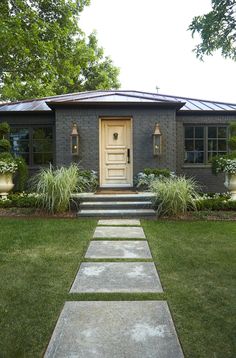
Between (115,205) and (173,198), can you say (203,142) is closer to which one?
(173,198)

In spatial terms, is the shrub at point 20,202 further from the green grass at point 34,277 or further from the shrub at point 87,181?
the green grass at point 34,277

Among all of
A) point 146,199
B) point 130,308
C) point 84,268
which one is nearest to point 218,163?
point 146,199

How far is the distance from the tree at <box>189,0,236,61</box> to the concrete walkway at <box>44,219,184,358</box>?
245cm

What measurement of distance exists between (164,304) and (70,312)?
0.78 metres

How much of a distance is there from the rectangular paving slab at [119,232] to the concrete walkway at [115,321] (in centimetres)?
125

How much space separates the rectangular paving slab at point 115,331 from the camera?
6.23 ft

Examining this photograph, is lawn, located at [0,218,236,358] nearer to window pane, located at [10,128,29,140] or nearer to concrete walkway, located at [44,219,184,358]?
concrete walkway, located at [44,219,184,358]

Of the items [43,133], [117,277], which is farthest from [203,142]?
[117,277]

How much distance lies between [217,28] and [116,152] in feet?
22.0

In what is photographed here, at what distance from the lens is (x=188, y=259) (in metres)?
3.84

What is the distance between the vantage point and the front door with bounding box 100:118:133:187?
9.48m

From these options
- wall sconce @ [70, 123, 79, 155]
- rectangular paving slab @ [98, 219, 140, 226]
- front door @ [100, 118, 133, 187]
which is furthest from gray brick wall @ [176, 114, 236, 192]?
rectangular paving slab @ [98, 219, 140, 226]

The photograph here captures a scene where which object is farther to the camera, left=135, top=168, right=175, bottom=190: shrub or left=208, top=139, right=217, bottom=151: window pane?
left=208, top=139, right=217, bottom=151: window pane

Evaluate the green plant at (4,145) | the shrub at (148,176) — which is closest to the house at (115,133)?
the shrub at (148,176)
